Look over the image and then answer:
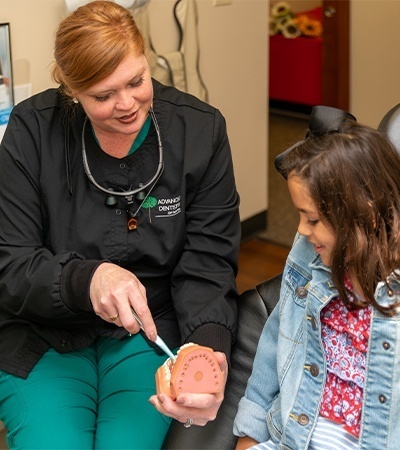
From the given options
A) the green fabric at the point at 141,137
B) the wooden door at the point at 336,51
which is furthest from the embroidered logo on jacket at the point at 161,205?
the wooden door at the point at 336,51

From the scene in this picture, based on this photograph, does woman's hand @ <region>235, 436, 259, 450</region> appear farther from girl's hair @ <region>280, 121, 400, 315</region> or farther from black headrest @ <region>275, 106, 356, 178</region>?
black headrest @ <region>275, 106, 356, 178</region>

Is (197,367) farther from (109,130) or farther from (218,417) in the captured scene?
(109,130)

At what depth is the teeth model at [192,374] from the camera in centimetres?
138

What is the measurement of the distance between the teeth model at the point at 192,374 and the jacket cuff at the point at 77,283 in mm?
241

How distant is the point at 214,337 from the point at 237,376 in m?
0.11

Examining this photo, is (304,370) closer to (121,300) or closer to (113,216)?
(121,300)

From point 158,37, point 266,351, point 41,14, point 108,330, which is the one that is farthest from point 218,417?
point 158,37

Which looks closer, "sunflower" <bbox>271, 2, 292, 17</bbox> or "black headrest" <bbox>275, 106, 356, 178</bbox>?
"black headrest" <bbox>275, 106, 356, 178</bbox>

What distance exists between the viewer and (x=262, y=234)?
3.70 meters

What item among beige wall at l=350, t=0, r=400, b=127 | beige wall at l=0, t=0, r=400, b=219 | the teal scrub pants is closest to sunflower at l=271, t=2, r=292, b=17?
beige wall at l=350, t=0, r=400, b=127

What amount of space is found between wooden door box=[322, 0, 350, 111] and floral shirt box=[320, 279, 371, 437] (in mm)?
3396

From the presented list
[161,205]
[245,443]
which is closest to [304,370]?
[245,443]

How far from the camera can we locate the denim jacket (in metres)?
1.34

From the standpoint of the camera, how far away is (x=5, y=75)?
2229 millimetres
